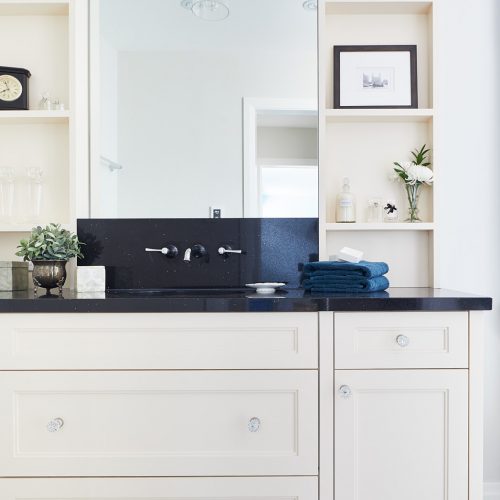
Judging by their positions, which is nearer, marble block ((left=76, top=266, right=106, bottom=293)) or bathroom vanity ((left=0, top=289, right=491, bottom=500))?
bathroom vanity ((left=0, top=289, right=491, bottom=500))

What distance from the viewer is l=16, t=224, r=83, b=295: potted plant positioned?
188cm

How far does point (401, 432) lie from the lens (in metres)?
1.58

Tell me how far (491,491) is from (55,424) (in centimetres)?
167

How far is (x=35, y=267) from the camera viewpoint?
189 cm

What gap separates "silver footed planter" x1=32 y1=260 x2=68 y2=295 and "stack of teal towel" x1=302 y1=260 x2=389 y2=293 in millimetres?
856

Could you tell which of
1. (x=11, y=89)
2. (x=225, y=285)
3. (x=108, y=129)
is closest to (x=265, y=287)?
(x=225, y=285)

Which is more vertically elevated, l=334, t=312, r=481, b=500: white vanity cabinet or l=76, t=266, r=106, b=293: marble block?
l=76, t=266, r=106, b=293: marble block

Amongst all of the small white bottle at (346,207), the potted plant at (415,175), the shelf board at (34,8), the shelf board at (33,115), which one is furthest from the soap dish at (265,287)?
the shelf board at (34,8)

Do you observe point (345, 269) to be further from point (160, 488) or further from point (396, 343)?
point (160, 488)

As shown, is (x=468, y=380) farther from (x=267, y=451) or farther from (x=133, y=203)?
(x=133, y=203)

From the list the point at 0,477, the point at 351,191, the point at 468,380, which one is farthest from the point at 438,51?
the point at 0,477

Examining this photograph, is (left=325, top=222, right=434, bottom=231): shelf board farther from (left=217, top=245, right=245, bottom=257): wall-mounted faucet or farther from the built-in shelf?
the built-in shelf

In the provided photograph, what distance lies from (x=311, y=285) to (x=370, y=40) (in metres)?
1.02

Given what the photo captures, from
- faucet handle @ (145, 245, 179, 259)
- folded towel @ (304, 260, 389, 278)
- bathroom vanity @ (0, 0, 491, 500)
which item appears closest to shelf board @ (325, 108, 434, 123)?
bathroom vanity @ (0, 0, 491, 500)
